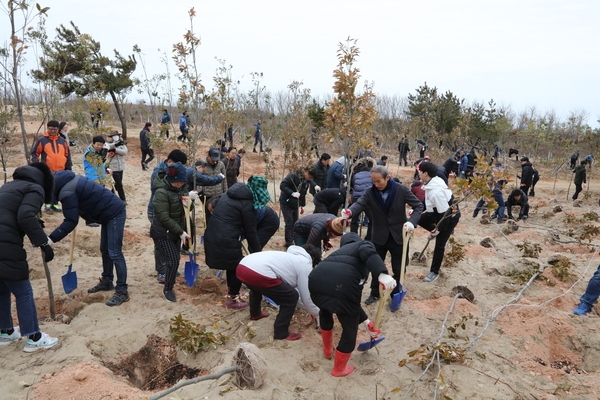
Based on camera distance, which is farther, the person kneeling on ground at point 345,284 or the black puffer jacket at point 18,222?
the black puffer jacket at point 18,222

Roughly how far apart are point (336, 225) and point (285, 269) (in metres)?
0.84

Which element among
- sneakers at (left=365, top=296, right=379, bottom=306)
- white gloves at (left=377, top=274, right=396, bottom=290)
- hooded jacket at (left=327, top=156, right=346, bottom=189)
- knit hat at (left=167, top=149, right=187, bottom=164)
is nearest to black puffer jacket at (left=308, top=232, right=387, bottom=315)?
white gloves at (left=377, top=274, right=396, bottom=290)

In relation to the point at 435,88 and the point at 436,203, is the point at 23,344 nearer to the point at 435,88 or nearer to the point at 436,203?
the point at 436,203

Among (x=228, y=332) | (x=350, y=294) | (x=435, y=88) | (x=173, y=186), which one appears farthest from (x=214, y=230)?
(x=435, y=88)

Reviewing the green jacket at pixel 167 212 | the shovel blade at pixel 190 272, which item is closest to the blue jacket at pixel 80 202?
the green jacket at pixel 167 212

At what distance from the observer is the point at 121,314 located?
14.6ft

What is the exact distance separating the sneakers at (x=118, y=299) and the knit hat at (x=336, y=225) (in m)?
2.53

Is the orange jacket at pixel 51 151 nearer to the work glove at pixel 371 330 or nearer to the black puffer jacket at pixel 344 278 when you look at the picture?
the black puffer jacket at pixel 344 278

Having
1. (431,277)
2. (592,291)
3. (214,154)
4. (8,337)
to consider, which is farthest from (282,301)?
(592,291)

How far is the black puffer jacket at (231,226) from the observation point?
175 inches

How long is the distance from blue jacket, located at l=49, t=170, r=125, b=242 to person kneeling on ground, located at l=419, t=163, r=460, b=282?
13.1ft

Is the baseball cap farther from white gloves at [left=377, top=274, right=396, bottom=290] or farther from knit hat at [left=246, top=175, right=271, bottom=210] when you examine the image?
white gloves at [left=377, top=274, right=396, bottom=290]

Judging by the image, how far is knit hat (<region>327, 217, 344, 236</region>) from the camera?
4340 millimetres

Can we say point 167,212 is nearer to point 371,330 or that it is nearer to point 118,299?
point 118,299
